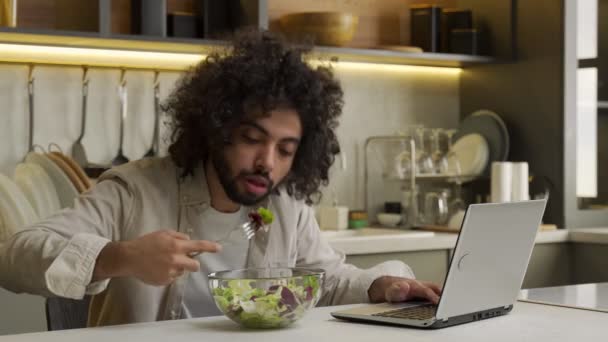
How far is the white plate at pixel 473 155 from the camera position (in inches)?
170

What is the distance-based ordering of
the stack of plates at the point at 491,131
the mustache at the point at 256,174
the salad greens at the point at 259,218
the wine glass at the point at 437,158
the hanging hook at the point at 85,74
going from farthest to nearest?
the stack of plates at the point at 491,131 → the wine glass at the point at 437,158 → the hanging hook at the point at 85,74 → the mustache at the point at 256,174 → the salad greens at the point at 259,218

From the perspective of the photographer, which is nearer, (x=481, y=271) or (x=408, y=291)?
(x=481, y=271)

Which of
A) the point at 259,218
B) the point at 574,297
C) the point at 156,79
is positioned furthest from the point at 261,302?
the point at 156,79

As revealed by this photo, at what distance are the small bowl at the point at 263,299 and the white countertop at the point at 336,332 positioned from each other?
0.07 feet

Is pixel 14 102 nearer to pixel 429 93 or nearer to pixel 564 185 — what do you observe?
pixel 429 93

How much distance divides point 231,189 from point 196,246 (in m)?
0.56

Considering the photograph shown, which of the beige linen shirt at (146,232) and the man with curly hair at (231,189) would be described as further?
the man with curly hair at (231,189)

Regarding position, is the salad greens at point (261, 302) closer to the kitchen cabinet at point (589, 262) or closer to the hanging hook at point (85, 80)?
the hanging hook at point (85, 80)

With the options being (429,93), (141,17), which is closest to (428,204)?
(429,93)

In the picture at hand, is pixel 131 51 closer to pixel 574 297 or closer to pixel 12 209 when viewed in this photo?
pixel 12 209

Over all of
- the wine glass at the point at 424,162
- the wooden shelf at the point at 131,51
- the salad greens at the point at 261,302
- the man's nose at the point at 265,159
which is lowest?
the salad greens at the point at 261,302

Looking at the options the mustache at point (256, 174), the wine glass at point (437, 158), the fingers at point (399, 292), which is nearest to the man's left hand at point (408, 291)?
the fingers at point (399, 292)

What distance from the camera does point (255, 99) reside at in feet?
7.14

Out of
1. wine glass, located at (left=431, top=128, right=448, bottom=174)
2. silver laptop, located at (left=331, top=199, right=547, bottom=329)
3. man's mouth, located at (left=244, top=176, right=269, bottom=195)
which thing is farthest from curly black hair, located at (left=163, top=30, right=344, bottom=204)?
wine glass, located at (left=431, top=128, right=448, bottom=174)
